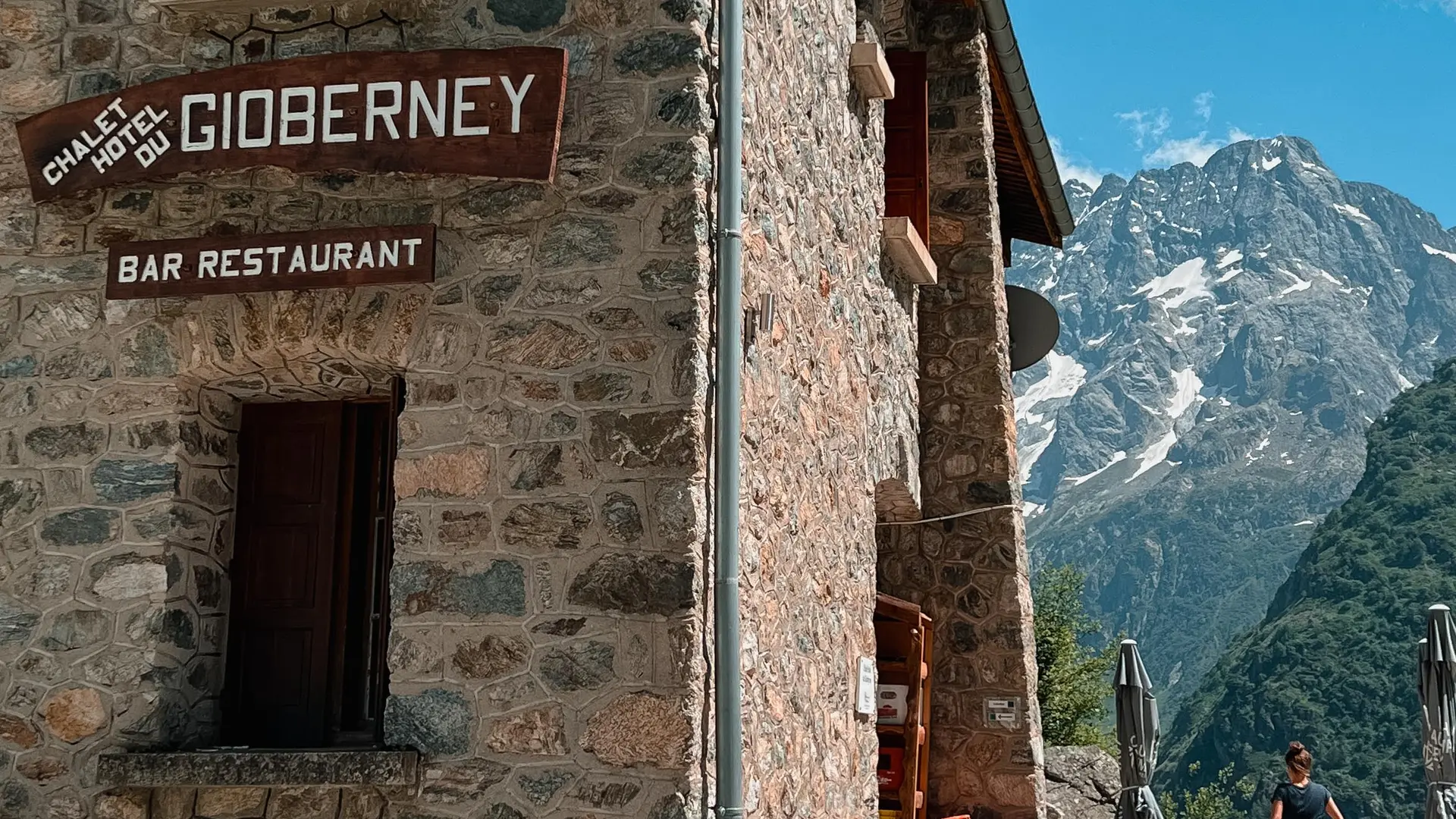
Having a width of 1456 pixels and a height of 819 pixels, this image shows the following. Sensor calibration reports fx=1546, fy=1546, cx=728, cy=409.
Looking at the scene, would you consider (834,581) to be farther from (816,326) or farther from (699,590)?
(699,590)

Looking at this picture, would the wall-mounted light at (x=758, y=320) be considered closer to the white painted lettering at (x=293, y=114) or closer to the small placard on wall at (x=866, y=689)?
the white painted lettering at (x=293, y=114)

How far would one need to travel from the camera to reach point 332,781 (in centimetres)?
548

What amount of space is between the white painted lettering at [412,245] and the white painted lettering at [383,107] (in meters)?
0.40

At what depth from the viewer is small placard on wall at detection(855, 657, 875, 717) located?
7.59m

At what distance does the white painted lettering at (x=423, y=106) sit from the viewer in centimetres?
588

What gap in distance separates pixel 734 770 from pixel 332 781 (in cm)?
143

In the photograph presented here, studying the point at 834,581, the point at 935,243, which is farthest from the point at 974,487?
the point at 834,581

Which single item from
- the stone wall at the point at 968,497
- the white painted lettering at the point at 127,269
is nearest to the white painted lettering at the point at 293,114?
the white painted lettering at the point at 127,269

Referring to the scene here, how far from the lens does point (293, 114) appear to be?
5977 mm

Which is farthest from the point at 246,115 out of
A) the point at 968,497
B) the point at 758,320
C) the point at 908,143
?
the point at 968,497

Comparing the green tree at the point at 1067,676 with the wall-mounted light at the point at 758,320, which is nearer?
the wall-mounted light at the point at 758,320

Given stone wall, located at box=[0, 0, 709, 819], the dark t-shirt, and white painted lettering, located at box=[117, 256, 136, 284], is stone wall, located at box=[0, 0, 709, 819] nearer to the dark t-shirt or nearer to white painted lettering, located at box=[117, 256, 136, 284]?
white painted lettering, located at box=[117, 256, 136, 284]

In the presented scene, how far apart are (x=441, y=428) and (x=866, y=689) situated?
115 inches

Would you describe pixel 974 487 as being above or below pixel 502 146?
below
